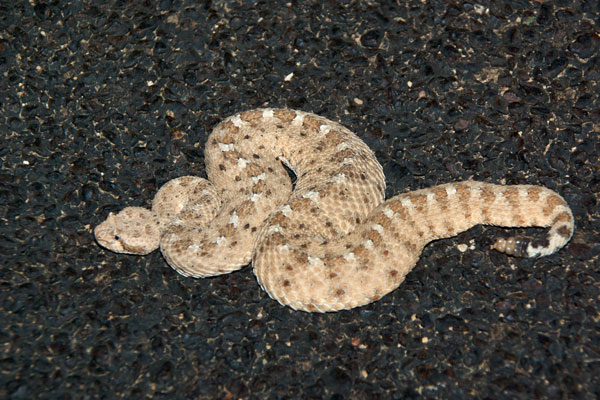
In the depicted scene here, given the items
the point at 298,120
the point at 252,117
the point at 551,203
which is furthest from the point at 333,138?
the point at 551,203

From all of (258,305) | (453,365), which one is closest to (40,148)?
(258,305)

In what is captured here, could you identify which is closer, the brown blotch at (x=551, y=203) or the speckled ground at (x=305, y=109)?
the speckled ground at (x=305, y=109)

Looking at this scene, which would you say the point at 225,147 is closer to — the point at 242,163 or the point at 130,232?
the point at 242,163

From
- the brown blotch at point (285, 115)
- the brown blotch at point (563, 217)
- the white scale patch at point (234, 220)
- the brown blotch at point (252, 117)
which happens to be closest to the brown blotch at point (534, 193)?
the brown blotch at point (563, 217)

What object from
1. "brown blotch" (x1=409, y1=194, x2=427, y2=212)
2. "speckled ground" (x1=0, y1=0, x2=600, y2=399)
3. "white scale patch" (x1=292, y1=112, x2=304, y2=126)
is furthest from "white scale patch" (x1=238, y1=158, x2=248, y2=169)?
"brown blotch" (x1=409, y1=194, x2=427, y2=212)

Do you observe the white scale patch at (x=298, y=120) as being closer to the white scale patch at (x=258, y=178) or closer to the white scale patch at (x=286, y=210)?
the white scale patch at (x=258, y=178)

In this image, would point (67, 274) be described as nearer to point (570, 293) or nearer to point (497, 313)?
point (497, 313)
